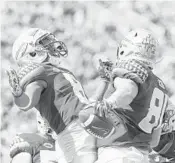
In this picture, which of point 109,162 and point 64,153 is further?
point 64,153

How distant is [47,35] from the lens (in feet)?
9.41

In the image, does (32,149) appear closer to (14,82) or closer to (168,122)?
(14,82)

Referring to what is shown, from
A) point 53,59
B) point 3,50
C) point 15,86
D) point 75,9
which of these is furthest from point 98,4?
point 15,86

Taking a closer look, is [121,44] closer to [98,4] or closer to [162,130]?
[162,130]

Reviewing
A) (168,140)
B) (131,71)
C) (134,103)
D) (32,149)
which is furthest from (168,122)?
(32,149)

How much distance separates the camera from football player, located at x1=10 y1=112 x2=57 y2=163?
117 inches

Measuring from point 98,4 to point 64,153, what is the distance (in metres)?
1.36

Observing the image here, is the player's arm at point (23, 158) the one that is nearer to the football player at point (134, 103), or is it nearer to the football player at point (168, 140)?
the football player at point (134, 103)

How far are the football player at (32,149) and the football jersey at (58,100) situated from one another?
27cm

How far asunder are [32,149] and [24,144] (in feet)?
0.18

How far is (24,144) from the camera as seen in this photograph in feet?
9.82

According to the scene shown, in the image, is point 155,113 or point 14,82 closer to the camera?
point 14,82

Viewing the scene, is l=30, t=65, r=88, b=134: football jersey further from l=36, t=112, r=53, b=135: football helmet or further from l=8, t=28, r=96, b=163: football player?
l=36, t=112, r=53, b=135: football helmet

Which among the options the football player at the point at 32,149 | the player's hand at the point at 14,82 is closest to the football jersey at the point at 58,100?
the player's hand at the point at 14,82
